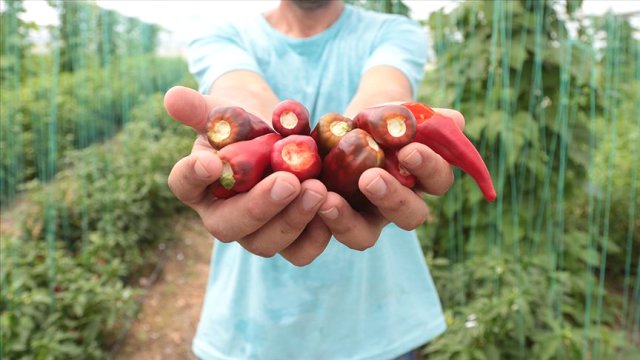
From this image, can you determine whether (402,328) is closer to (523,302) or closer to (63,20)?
(523,302)

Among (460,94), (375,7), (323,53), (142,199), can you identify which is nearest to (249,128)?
(323,53)

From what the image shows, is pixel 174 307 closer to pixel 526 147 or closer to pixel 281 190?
pixel 526 147

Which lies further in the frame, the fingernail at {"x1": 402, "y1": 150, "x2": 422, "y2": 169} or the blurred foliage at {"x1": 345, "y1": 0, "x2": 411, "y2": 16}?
the blurred foliage at {"x1": 345, "y1": 0, "x2": 411, "y2": 16}

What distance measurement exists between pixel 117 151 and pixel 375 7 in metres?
3.84

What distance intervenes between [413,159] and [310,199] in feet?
0.62

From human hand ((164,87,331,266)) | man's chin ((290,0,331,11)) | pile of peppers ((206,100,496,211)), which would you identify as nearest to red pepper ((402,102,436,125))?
pile of peppers ((206,100,496,211))

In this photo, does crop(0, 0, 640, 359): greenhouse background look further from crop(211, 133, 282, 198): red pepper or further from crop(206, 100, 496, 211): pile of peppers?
crop(211, 133, 282, 198): red pepper

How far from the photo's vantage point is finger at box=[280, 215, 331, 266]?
43.5 inches

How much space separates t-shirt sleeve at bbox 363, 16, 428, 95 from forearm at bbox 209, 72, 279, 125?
282 millimetres

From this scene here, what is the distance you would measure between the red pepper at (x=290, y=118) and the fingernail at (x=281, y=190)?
0.29 meters

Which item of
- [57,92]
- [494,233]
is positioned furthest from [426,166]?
[57,92]

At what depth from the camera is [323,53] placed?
5.31 ft

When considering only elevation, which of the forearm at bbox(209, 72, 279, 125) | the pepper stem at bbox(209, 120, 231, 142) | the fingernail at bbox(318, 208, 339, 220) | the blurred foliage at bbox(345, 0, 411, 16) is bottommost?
the fingernail at bbox(318, 208, 339, 220)

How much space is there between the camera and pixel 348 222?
1.06m
